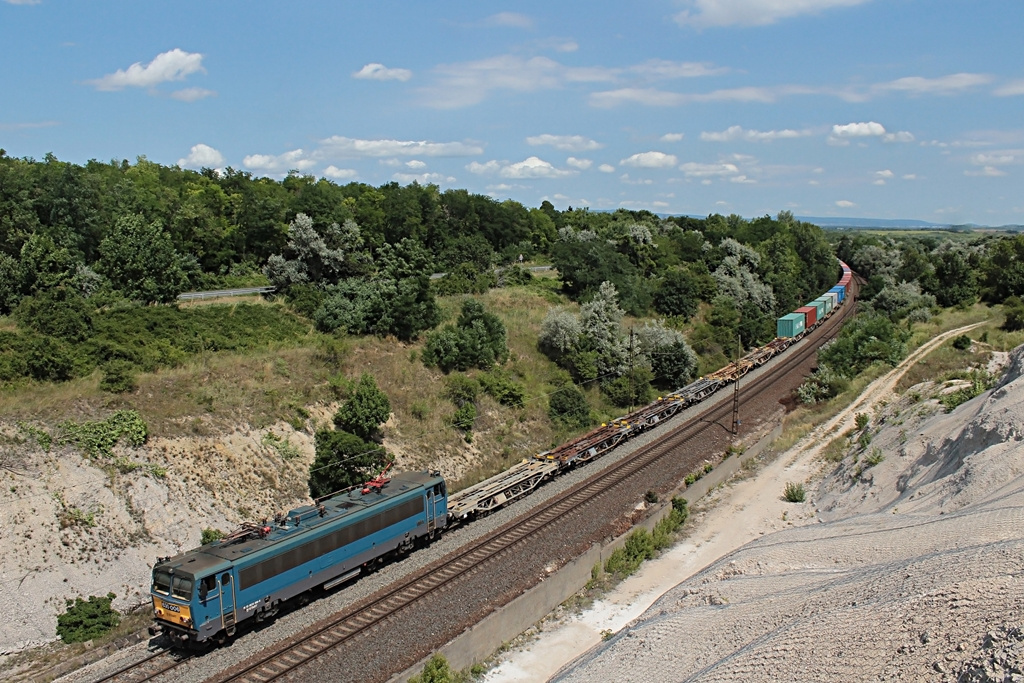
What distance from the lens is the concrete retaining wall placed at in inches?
686

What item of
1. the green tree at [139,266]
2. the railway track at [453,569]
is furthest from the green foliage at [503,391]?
the green tree at [139,266]

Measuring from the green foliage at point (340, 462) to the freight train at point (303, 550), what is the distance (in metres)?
4.55

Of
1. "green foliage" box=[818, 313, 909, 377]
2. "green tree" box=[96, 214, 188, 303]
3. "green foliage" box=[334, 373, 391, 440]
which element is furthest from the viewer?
"green foliage" box=[818, 313, 909, 377]

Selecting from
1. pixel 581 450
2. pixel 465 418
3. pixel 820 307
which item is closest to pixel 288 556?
pixel 581 450

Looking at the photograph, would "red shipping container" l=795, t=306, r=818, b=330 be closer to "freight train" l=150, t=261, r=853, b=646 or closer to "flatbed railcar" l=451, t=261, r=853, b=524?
"flatbed railcar" l=451, t=261, r=853, b=524

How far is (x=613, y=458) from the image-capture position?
113 feet

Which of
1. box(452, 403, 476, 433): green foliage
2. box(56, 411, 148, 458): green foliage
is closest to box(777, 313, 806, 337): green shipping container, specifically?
box(452, 403, 476, 433): green foliage

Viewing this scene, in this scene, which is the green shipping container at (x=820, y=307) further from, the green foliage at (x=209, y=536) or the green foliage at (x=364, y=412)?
the green foliage at (x=209, y=536)

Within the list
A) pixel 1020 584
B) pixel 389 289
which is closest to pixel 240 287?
pixel 389 289

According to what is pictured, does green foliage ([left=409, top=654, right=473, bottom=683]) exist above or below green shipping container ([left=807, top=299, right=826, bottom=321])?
below

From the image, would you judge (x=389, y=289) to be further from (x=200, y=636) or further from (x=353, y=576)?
(x=200, y=636)

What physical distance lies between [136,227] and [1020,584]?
152 ft

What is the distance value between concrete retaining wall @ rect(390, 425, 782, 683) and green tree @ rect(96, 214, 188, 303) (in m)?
Answer: 30.4

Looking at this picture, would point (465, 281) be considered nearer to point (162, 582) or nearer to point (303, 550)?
point (303, 550)
